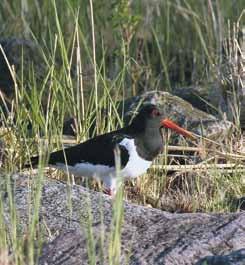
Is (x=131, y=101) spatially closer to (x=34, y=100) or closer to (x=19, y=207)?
(x=34, y=100)

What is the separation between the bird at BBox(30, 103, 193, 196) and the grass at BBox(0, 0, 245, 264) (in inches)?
7.0

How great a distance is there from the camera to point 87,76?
27.7ft

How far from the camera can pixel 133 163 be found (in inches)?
243

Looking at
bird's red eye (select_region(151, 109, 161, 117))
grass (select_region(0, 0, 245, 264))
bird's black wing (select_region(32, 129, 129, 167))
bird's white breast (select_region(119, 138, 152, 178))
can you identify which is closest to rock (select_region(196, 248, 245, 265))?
grass (select_region(0, 0, 245, 264))

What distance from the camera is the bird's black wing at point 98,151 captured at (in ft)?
20.6

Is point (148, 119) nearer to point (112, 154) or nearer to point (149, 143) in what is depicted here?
point (149, 143)

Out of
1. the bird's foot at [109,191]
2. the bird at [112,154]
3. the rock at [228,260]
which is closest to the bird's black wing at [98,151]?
the bird at [112,154]

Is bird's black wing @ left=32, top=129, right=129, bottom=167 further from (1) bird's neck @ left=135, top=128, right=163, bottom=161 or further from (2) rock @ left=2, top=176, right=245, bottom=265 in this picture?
(2) rock @ left=2, top=176, right=245, bottom=265

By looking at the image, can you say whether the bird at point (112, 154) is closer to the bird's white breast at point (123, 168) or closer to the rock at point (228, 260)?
the bird's white breast at point (123, 168)

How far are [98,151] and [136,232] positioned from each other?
1.70 m

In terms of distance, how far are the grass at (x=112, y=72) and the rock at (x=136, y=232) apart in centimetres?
17

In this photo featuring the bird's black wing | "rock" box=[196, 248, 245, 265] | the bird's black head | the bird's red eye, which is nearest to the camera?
"rock" box=[196, 248, 245, 265]

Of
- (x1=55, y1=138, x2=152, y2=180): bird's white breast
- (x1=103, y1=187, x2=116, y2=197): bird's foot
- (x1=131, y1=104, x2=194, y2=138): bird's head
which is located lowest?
(x1=103, y1=187, x2=116, y2=197): bird's foot

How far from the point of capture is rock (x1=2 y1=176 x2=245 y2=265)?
4.34 m
